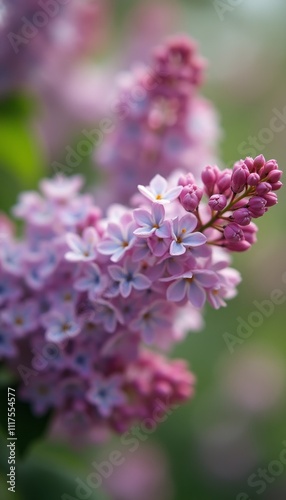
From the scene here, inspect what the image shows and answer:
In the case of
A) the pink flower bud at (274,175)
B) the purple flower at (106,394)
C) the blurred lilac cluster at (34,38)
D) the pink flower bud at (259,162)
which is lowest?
the purple flower at (106,394)

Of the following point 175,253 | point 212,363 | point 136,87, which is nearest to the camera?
point 175,253

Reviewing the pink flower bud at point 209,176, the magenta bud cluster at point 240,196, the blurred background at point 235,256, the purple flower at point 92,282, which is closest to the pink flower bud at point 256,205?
the magenta bud cluster at point 240,196

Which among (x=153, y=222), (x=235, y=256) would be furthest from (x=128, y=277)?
(x=235, y=256)

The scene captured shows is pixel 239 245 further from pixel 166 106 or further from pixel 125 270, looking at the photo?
pixel 166 106

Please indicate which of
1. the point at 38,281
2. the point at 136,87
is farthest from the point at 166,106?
the point at 38,281

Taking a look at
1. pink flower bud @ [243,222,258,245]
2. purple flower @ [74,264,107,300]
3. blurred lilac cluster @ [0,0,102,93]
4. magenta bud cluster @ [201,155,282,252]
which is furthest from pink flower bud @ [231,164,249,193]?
blurred lilac cluster @ [0,0,102,93]

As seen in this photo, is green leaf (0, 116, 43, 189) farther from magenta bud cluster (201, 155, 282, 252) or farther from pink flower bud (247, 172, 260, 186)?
pink flower bud (247, 172, 260, 186)

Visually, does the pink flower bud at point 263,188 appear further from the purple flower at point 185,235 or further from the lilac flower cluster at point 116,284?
the purple flower at point 185,235
